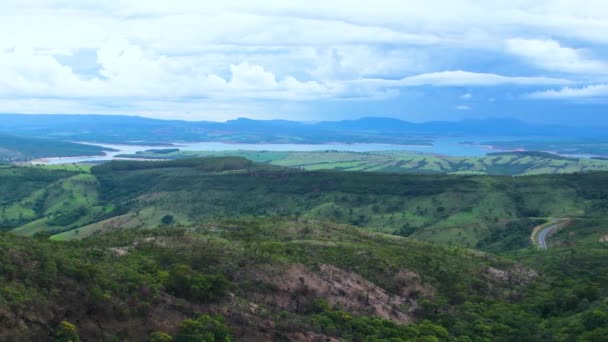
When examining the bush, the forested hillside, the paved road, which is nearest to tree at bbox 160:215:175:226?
the forested hillside

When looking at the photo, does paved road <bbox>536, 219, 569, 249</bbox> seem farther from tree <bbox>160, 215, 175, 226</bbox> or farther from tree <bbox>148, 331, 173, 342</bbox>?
tree <bbox>148, 331, 173, 342</bbox>

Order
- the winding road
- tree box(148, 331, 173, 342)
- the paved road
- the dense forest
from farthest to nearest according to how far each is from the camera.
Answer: the winding road < the paved road < the dense forest < tree box(148, 331, 173, 342)

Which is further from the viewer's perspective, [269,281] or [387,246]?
[387,246]

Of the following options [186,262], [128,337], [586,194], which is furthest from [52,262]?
[586,194]

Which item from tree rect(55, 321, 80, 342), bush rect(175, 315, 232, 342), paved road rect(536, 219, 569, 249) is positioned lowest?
→ paved road rect(536, 219, 569, 249)

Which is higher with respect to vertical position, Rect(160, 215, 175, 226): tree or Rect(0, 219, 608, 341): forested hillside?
Rect(0, 219, 608, 341): forested hillside

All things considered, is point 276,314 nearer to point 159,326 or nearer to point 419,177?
point 159,326
